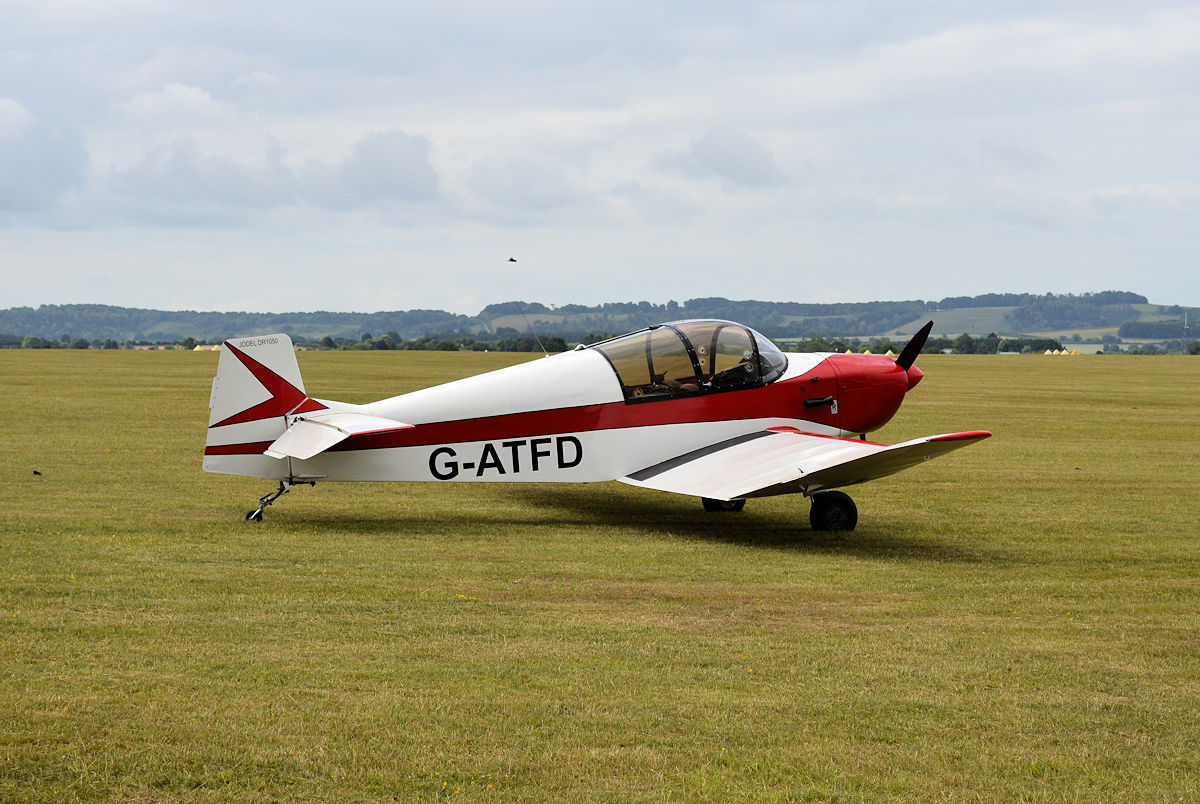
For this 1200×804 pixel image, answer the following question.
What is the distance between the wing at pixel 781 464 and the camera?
31.6ft

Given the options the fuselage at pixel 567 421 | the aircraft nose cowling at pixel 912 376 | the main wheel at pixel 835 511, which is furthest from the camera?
the aircraft nose cowling at pixel 912 376

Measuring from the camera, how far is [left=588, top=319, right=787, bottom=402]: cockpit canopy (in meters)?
11.5

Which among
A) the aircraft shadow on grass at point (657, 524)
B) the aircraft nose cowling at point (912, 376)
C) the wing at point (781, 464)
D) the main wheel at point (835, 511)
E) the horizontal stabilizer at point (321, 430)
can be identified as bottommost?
the aircraft shadow on grass at point (657, 524)

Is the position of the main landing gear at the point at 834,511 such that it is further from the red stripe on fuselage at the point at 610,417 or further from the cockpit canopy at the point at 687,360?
the cockpit canopy at the point at 687,360

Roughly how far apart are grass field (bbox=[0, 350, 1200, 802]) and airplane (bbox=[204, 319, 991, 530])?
0.62m

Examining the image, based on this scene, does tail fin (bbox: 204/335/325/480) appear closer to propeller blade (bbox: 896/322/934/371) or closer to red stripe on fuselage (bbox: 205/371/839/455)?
red stripe on fuselage (bbox: 205/371/839/455)

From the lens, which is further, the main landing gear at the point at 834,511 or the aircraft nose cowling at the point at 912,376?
the aircraft nose cowling at the point at 912,376

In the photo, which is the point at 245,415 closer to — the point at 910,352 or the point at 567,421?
the point at 567,421

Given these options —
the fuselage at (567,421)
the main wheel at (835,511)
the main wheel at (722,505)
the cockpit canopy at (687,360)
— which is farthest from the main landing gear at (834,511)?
the main wheel at (722,505)

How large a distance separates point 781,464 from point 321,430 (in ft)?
14.2

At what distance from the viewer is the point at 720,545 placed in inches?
408

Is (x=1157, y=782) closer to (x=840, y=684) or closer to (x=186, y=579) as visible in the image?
(x=840, y=684)

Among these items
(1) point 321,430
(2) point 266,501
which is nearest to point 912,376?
(1) point 321,430

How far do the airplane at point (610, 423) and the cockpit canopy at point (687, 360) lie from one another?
0.01 m
